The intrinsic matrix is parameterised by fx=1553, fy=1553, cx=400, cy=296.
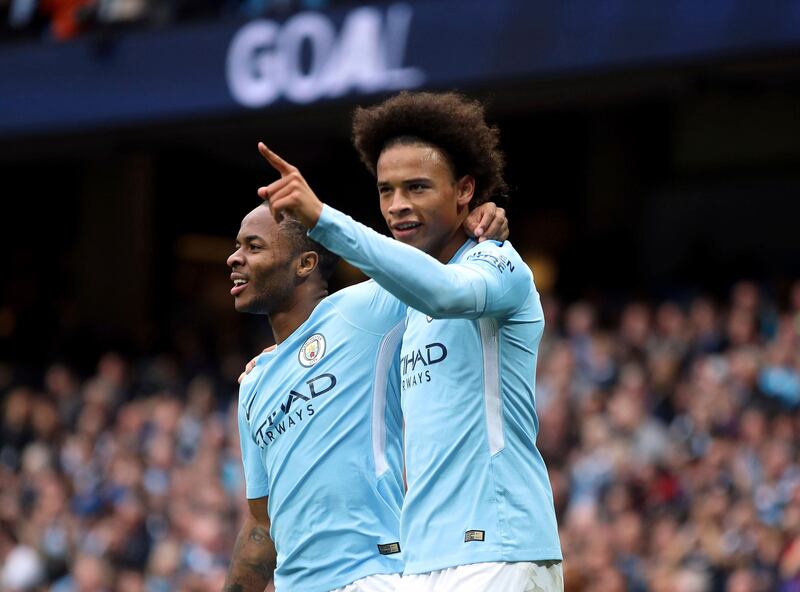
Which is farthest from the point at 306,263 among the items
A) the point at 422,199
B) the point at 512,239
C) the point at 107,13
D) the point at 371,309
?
the point at 512,239

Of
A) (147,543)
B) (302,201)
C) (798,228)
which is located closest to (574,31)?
(798,228)

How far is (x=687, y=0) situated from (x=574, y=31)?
107 cm

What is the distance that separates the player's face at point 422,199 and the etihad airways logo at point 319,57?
10.1m

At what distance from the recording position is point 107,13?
1672 cm

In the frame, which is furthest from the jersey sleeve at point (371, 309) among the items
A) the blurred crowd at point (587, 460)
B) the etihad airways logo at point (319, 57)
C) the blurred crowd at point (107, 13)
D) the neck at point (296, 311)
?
the blurred crowd at point (107, 13)

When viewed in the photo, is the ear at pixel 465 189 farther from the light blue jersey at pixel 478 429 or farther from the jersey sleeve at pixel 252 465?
the jersey sleeve at pixel 252 465

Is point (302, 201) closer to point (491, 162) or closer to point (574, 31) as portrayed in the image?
point (491, 162)

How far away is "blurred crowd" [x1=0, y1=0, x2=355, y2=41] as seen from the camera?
1577 cm

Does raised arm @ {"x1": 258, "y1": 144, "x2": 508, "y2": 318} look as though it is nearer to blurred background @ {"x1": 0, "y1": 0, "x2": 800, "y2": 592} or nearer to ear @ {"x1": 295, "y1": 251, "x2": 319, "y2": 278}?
ear @ {"x1": 295, "y1": 251, "x2": 319, "y2": 278}

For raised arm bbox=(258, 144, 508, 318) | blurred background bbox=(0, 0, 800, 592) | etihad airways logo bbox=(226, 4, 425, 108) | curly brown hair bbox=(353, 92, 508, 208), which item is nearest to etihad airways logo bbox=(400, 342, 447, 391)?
raised arm bbox=(258, 144, 508, 318)

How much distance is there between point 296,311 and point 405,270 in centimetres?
123

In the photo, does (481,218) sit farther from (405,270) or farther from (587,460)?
(587,460)

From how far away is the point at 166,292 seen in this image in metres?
22.0

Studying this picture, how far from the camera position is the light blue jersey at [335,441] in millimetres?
4750
